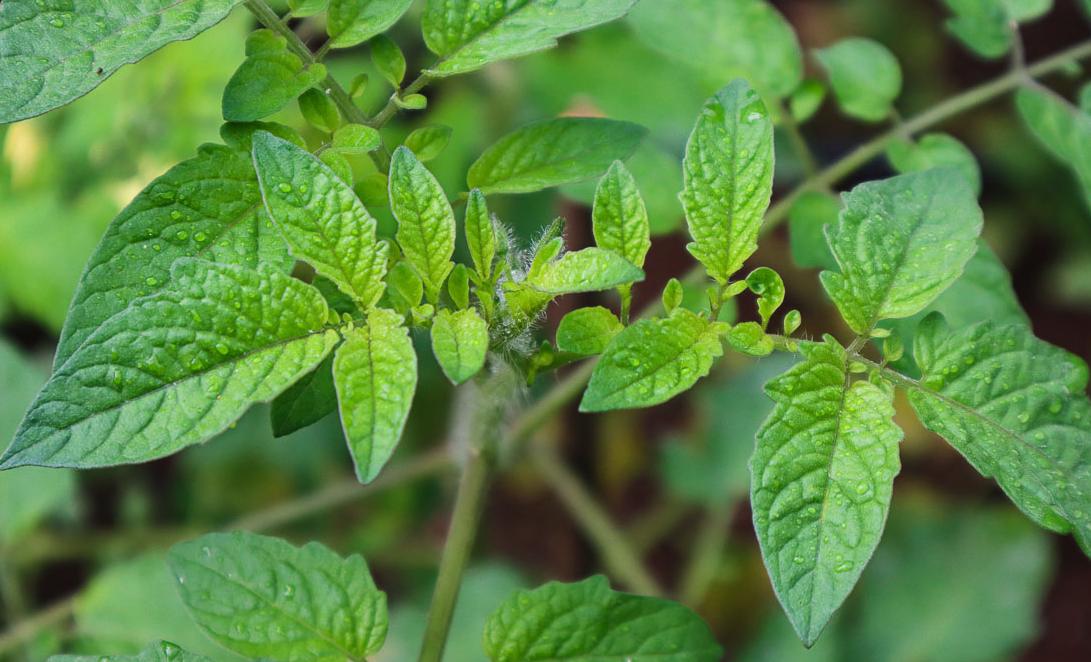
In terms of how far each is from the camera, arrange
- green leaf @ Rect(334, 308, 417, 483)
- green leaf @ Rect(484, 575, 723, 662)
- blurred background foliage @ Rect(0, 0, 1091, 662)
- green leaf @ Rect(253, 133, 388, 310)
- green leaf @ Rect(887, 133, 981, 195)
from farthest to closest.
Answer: blurred background foliage @ Rect(0, 0, 1091, 662)
green leaf @ Rect(887, 133, 981, 195)
green leaf @ Rect(484, 575, 723, 662)
green leaf @ Rect(253, 133, 388, 310)
green leaf @ Rect(334, 308, 417, 483)

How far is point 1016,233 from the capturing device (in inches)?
140

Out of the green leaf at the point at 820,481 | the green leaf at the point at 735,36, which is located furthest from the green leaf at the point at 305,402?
the green leaf at the point at 735,36

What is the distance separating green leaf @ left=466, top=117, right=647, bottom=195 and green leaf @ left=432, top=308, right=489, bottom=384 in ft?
0.85

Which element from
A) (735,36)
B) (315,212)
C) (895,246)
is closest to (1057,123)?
(735,36)

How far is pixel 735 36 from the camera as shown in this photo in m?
1.77

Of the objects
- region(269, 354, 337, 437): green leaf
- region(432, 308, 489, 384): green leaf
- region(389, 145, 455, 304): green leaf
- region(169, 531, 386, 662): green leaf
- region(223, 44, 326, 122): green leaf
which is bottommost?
region(169, 531, 386, 662): green leaf

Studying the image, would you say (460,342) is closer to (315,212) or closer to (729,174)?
(315,212)

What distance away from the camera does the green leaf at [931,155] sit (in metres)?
1.66

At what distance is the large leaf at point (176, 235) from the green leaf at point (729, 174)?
1.87 ft

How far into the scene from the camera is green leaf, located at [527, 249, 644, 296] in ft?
3.50

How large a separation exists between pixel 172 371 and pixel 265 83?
435 millimetres

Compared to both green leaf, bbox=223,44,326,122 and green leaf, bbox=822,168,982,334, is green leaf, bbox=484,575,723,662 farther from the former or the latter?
green leaf, bbox=223,44,326,122

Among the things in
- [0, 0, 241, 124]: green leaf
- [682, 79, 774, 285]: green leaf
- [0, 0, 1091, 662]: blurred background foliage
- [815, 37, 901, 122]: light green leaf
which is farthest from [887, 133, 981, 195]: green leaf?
[0, 0, 241, 124]: green leaf

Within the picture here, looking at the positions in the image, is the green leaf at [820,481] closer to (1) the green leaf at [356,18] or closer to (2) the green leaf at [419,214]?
(2) the green leaf at [419,214]
